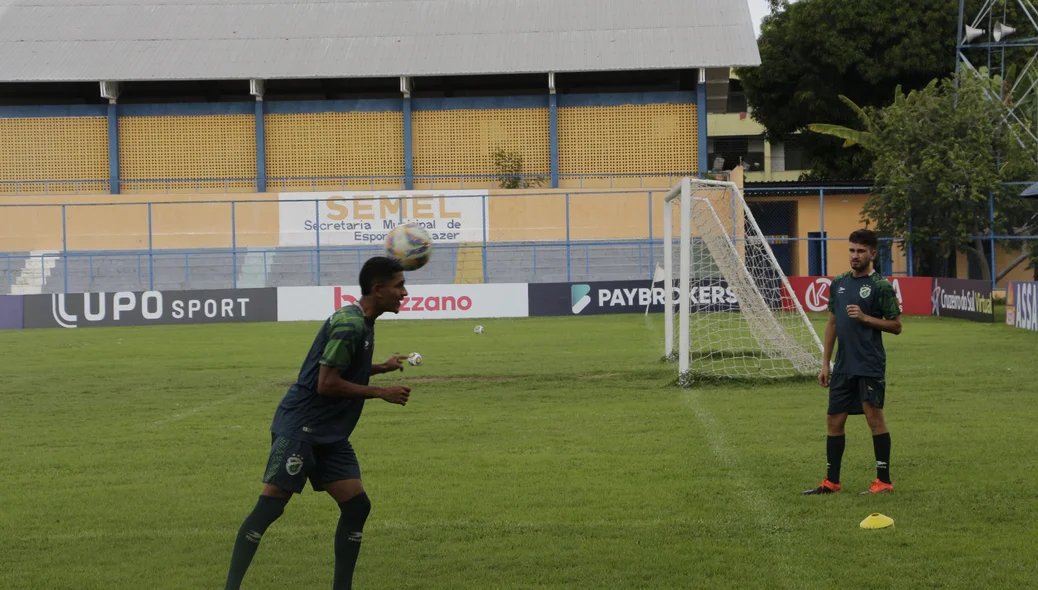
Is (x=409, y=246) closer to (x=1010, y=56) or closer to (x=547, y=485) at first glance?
(x=547, y=485)

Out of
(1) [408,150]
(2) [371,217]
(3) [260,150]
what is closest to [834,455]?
(2) [371,217]

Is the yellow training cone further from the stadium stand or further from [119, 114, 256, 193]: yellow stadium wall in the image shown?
[119, 114, 256, 193]: yellow stadium wall

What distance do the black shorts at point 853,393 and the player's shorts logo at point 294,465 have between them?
4.34m

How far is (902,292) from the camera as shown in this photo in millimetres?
34281

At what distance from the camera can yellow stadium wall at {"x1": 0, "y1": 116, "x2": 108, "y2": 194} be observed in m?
48.3

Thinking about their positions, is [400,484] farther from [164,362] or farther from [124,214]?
[124,214]

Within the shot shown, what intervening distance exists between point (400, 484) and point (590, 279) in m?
30.8

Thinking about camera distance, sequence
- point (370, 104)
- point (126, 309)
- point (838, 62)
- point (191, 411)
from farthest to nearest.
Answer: point (838, 62) < point (370, 104) < point (126, 309) < point (191, 411)

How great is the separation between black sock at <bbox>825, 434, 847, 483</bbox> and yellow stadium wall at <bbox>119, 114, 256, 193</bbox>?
41932mm

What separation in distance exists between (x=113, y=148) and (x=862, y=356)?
44.0 m

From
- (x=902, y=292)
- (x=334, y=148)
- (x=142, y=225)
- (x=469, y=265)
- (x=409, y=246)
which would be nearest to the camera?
(x=409, y=246)

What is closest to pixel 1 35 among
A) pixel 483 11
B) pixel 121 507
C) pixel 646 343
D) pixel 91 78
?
pixel 91 78

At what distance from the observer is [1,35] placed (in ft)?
165

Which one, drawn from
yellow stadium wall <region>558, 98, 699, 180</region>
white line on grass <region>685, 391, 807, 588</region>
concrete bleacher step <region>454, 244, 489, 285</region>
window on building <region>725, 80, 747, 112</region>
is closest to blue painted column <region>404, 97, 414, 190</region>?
yellow stadium wall <region>558, 98, 699, 180</region>
